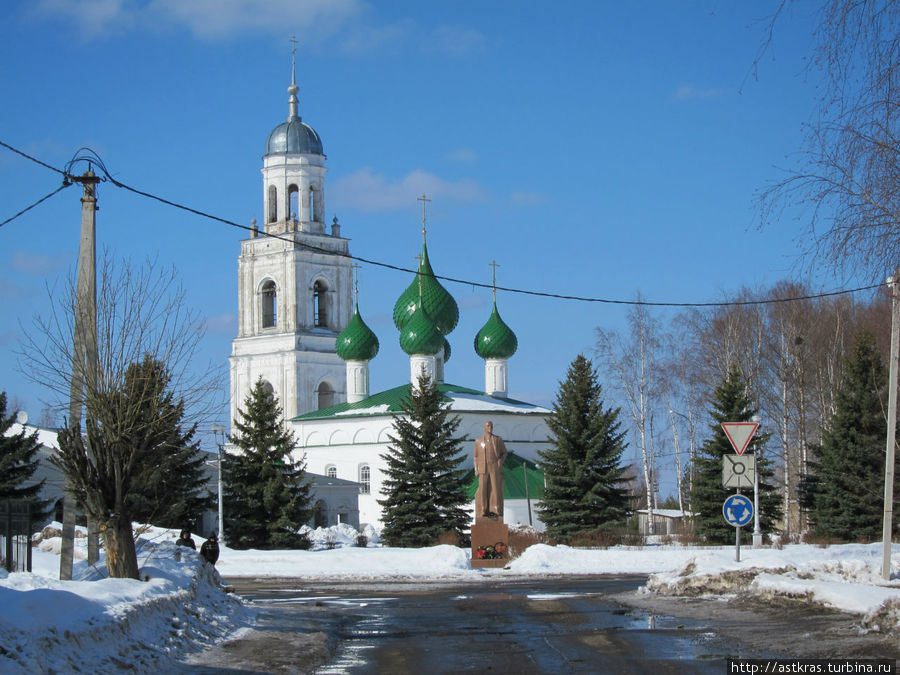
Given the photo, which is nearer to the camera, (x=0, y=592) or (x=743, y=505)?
(x=0, y=592)

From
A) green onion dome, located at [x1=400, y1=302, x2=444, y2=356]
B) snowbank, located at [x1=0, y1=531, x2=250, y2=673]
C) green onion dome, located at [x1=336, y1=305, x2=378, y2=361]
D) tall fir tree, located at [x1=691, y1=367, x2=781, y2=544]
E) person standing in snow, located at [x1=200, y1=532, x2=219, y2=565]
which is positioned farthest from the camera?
green onion dome, located at [x1=336, y1=305, x2=378, y2=361]

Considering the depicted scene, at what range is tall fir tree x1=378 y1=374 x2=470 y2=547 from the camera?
4481cm

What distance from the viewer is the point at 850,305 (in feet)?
173

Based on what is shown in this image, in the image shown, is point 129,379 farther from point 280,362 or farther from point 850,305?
point 280,362

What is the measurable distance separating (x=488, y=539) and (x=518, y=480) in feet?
90.3

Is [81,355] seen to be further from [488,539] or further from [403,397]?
[403,397]

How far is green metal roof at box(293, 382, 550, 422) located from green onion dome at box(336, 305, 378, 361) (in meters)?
2.20

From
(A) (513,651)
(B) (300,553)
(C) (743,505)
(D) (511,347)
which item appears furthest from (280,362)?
(A) (513,651)

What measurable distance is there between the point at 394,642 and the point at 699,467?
95.0ft

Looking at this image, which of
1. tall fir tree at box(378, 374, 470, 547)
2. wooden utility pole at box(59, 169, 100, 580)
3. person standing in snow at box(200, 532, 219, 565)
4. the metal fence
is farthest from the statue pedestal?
wooden utility pole at box(59, 169, 100, 580)

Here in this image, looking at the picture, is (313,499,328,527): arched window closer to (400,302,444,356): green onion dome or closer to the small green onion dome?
(400,302,444,356): green onion dome

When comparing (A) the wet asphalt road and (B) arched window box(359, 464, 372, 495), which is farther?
(B) arched window box(359, 464, 372, 495)

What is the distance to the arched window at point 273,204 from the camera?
73.0 m

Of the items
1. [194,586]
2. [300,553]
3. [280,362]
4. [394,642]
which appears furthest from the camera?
[280,362]
